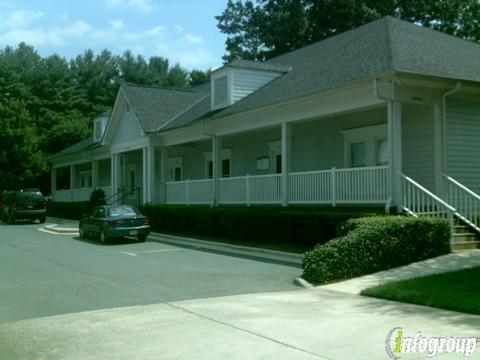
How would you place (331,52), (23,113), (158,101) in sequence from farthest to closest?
(23,113) → (158,101) → (331,52)

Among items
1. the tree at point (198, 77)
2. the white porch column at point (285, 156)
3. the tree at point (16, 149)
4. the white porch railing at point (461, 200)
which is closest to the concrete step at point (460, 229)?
the white porch railing at point (461, 200)

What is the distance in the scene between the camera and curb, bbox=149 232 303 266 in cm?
1687

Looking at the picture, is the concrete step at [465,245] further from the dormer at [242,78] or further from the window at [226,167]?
the window at [226,167]

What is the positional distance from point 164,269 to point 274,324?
6904mm

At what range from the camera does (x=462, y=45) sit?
22438mm

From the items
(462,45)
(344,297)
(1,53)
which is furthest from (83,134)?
(344,297)

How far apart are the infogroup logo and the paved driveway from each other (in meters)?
4.72

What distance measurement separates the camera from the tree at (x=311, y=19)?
1641 inches

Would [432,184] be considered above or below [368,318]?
above

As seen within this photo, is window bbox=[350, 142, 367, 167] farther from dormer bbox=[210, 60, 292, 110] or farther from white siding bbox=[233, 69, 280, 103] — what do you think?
white siding bbox=[233, 69, 280, 103]

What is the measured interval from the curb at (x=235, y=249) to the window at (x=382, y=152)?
4.85m

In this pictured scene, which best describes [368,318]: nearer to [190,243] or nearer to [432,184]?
[432,184]

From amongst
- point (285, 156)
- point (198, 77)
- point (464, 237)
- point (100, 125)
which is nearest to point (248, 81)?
point (285, 156)

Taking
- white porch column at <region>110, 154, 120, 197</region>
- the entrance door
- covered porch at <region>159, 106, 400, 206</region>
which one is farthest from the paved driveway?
the entrance door
